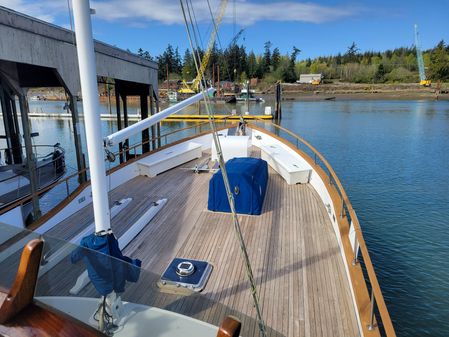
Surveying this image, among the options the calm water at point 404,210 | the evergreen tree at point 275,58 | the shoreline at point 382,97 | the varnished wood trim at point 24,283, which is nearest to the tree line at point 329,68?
the evergreen tree at point 275,58

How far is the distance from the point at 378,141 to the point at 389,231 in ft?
60.8

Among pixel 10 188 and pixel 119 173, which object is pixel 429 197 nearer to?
pixel 119 173

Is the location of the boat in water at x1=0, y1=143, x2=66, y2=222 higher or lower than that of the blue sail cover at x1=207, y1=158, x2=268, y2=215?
lower

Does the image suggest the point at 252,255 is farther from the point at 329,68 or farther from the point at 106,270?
the point at 329,68

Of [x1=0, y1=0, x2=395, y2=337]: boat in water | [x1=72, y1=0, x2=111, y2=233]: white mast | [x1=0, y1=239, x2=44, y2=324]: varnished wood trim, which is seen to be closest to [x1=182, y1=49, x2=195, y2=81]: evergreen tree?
[x1=0, y1=0, x2=395, y2=337]: boat in water

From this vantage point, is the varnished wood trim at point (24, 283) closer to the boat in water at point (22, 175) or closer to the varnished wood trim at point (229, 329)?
the varnished wood trim at point (229, 329)

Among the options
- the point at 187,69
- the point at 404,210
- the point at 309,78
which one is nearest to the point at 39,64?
the point at 404,210

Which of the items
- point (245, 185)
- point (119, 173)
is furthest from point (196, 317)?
point (119, 173)

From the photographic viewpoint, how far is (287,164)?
10.6 metres

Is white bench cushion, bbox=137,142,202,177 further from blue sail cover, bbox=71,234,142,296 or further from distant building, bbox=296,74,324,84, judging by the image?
distant building, bbox=296,74,324,84

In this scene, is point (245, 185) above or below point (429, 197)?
above

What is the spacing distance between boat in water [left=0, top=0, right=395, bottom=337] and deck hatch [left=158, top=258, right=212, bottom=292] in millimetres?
25

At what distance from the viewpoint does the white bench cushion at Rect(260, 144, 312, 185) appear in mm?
10016

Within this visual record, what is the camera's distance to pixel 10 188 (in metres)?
11.0
